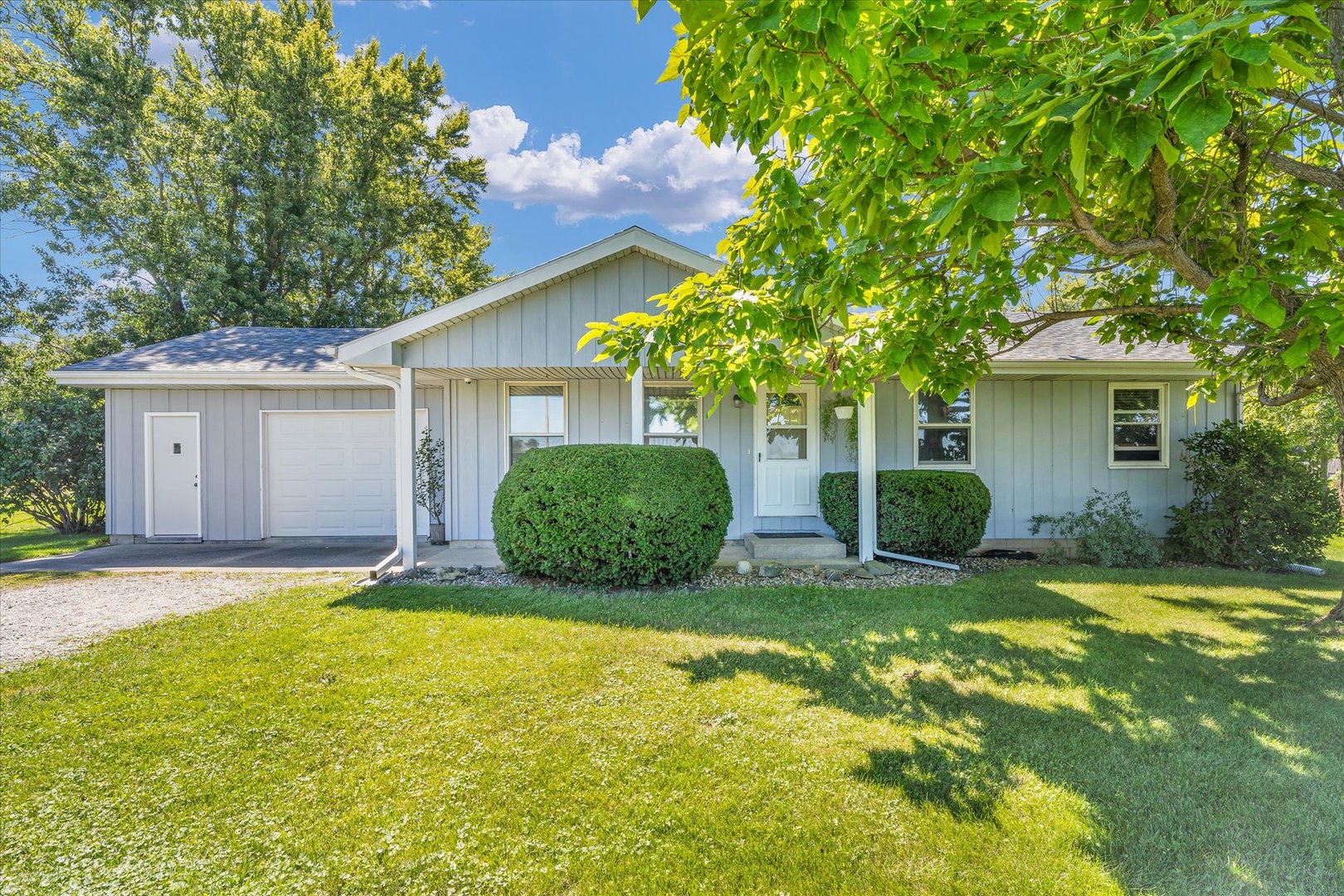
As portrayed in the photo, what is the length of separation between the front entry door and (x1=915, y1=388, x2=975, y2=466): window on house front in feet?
5.45

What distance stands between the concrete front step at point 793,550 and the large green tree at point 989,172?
131 inches

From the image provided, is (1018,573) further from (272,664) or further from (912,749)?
(272,664)

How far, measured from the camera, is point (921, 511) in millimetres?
7082

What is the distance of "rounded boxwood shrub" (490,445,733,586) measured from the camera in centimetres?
568

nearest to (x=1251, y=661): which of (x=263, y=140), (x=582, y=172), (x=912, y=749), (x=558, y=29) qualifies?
(x=912, y=749)

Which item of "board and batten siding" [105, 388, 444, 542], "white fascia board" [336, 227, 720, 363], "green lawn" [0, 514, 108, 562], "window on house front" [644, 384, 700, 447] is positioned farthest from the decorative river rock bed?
"green lawn" [0, 514, 108, 562]

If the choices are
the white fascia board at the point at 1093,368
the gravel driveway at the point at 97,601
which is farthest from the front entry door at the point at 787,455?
the gravel driveway at the point at 97,601

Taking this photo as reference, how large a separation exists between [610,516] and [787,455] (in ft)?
11.3

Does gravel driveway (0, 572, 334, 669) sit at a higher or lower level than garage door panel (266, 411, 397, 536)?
lower

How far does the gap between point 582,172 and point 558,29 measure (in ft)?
21.0

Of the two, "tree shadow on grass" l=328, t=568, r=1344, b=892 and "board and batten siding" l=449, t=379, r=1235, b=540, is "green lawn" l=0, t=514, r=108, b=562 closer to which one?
"board and batten siding" l=449, t=379, r=1235, b=540

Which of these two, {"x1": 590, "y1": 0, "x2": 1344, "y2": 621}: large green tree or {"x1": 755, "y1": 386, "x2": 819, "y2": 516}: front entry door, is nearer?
{"x1": 590, "y1": 0, "x2": 1344, "y2": 621}: large green tree

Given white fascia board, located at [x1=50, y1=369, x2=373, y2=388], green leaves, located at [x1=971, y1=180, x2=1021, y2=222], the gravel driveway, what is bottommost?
the gravel driveway

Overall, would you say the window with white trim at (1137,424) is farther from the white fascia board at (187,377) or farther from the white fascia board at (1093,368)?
the white fascia board at (187,377)
